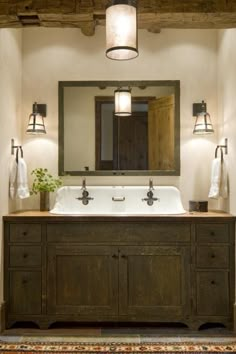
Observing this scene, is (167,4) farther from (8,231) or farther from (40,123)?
(8,231)

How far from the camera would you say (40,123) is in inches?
121

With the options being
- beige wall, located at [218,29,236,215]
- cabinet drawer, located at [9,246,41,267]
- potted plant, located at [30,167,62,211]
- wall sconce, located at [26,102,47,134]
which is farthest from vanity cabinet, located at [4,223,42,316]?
beige wall, located at [218,29,236,215]

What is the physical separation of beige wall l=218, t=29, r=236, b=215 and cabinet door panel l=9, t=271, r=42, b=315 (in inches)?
64.6

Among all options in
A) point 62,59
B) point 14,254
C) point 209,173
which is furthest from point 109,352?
point 62,59

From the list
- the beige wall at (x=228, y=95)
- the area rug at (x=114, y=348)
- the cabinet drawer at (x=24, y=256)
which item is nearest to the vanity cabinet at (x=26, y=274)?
the cabinet drawer at (x=24, y=256)

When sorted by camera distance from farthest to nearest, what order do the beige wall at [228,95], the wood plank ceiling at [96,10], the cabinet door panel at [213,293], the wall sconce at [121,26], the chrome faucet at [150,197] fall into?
Result: the chrome faucet at [150,197], the beige wall at [228,95], the cabinet door panel at [213,293], the wood plank ceiling at [96,10], the wall sconce at [121,26]

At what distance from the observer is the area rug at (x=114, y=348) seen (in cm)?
233

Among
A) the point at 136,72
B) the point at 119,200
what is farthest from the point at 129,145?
the point at 136,72

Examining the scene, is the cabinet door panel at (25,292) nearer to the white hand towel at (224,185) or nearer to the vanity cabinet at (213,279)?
the vanity cabinet at (213,279)

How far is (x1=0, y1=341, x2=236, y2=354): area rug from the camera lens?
91.7 inches

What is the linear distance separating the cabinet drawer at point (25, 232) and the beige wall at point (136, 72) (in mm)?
522

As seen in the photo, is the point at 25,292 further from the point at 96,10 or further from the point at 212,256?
the point at 96,10

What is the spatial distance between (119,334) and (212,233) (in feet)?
3.40

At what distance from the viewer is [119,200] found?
3.01 metres
